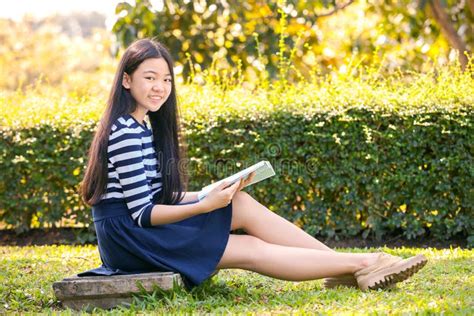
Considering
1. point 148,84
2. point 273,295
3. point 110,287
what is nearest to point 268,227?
point 273,295

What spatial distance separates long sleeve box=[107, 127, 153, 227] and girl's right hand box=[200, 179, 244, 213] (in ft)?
0.89

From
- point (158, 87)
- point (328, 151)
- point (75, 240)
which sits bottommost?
point (75, 240)

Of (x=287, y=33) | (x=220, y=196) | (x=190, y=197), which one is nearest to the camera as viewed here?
(x=220, y=196)

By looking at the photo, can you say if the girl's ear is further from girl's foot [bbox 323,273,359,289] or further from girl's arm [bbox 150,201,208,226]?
girl's foot [bbox 323,273,359,289]

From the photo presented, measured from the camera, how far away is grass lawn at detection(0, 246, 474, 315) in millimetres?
3225

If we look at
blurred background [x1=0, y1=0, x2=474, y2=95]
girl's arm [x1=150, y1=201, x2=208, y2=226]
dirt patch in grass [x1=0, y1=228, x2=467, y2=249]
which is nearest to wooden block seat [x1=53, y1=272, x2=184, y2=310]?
girl's arm [x1=150, y1=201, x2=208, y2=226]

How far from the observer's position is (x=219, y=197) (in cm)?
Answer: 345

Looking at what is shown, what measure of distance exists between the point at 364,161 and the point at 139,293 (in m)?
2.93

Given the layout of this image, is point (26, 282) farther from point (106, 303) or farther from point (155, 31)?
point (155, 31)

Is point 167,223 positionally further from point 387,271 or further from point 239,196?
point 387,271

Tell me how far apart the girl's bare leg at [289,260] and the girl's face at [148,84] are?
806mm

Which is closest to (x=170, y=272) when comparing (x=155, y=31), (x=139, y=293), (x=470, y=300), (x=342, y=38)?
(x=139, y=293)

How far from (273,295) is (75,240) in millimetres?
3356

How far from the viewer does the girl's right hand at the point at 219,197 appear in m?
3.45
